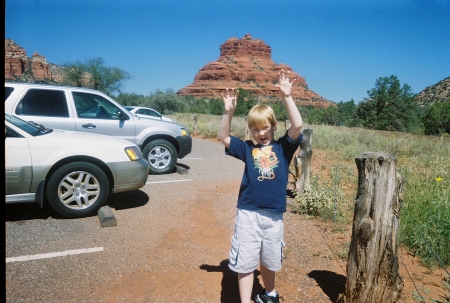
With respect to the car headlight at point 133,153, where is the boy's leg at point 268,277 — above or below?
below

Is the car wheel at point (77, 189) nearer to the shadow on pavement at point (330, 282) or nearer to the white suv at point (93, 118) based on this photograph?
the white suv at point (93, 118)

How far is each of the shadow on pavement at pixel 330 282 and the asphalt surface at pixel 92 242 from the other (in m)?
1.10

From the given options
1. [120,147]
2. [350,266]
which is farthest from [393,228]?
[120,147]

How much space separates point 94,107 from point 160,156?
189cm

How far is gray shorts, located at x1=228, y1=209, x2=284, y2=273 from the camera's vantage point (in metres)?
2.41

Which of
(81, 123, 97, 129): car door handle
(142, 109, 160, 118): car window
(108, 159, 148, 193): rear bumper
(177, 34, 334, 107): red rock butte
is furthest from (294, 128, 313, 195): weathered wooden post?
(177, 34, 334, 107): red rock butte

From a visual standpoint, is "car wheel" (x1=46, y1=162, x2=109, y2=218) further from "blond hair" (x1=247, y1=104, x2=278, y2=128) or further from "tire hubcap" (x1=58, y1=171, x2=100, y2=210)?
"blond hair" (x1=247, y1=104, x2=278, y2=128)

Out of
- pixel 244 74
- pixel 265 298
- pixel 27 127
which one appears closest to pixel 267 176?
pixel 265 298

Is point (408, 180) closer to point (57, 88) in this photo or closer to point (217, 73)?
point (57, 88)

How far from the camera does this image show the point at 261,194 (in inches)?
94.4

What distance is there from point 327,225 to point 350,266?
218cm

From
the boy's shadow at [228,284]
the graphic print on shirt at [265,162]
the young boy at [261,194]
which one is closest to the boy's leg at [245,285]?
the young boy at [261,194]

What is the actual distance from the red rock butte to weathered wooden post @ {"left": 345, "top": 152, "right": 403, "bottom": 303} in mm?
145343

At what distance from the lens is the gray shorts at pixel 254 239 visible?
241 cm
